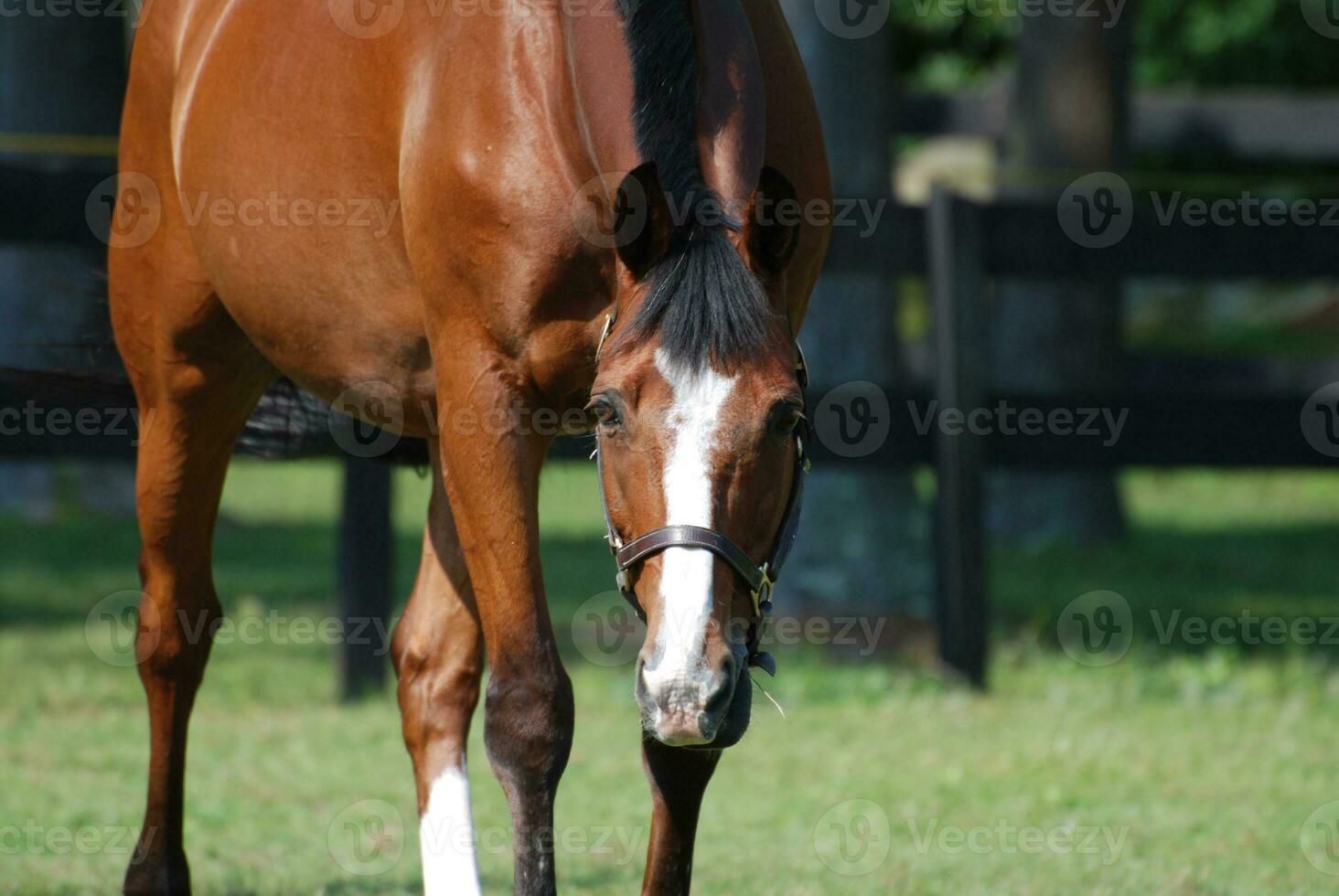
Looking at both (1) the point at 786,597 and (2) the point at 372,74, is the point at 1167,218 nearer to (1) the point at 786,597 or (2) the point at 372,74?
(1) the point at 786,597

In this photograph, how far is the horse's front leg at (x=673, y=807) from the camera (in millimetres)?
2861

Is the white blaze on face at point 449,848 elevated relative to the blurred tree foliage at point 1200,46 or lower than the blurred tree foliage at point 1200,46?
lower

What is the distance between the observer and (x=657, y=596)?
7.47 feet

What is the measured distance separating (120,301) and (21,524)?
6.95 m

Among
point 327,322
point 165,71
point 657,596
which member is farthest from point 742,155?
point 165,71

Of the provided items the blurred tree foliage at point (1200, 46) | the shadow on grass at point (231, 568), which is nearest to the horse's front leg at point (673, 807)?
the shadow on grass at point (231, 568)

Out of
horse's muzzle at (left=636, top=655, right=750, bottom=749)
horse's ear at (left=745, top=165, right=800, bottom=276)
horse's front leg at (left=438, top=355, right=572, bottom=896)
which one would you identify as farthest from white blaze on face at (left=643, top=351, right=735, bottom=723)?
horse's front leg at (left=438, top=355, right=572, bottom=896)

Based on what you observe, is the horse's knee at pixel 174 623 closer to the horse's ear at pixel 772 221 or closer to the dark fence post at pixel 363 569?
the horse's ear at pixel 772 221

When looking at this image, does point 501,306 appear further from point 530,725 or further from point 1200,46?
point 1200,46

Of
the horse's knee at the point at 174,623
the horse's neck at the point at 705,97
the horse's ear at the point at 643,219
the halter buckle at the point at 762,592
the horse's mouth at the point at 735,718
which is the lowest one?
the horse's mouth at the point at 735,718

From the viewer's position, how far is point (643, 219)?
7.98 ft

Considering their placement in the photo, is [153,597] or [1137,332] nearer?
[153,597]

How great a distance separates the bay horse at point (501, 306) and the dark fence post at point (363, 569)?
2.24 meters

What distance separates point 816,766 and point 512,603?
280 centimetres
